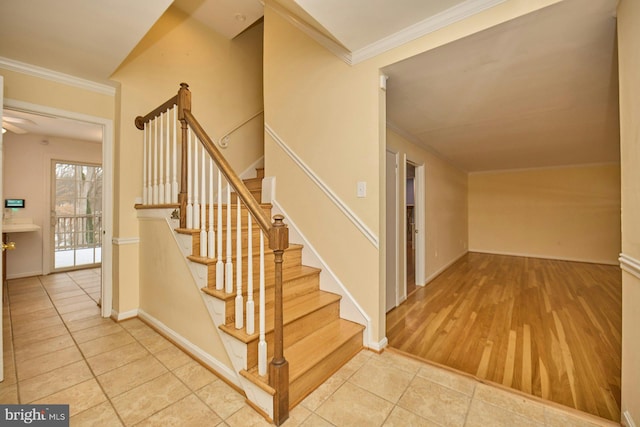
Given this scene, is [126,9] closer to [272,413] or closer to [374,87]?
[374,87]

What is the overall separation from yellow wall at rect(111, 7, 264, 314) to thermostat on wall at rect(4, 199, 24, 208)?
3.20 meters

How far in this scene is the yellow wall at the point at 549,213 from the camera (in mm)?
5754

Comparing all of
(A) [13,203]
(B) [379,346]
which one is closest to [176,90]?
(B) [379,346]

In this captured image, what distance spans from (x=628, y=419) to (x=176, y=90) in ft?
14.8

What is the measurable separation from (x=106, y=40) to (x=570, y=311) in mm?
5319

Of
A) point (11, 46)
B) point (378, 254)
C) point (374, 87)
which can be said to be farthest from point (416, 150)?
point (11, 46)

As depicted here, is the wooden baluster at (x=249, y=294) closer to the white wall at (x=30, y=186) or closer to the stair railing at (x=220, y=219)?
the stair railing at (x=220, y=219)

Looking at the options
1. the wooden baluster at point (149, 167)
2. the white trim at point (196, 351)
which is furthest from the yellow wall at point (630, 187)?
the wooden baluster at point (149, 167)

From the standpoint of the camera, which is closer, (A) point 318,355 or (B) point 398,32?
(A) point 318,355

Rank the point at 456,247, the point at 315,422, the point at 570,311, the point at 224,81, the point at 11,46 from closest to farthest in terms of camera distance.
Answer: the point at 315,422 → the point at 11,46 → the point at 570,311 → the point at 224,81 → the point at 456,247

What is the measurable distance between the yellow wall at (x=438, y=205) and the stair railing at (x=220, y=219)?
2111 millimetres

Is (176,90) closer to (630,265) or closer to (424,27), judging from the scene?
(424,27)

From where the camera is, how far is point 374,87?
2082 millimetres

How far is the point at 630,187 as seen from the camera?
1275mm
